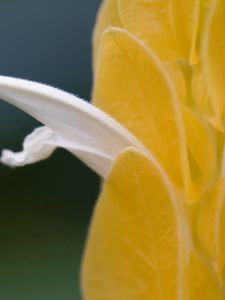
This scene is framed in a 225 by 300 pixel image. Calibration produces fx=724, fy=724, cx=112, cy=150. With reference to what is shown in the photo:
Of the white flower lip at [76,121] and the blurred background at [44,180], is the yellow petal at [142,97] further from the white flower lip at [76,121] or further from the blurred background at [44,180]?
the blurred background at [44,180]

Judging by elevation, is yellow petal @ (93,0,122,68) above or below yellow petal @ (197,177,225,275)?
above

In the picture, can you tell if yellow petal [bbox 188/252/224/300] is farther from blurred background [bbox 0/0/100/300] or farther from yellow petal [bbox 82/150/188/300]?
blurred background [bbox 0/0/100/300]

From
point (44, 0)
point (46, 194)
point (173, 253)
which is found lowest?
point (46, 194)

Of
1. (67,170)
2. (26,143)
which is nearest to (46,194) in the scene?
(67,170)

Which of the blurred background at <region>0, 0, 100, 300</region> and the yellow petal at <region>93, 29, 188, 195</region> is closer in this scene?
the yellow petal at <region>93, 29, 188, 195</region>

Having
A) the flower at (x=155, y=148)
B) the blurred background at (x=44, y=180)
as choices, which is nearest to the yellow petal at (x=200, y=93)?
the flower at (x=155, y=148)

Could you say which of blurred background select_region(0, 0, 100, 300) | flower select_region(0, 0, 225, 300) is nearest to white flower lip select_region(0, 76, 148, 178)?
flower select_region(0, 0, 225, 300)

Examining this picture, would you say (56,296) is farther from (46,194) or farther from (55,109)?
(55,109)

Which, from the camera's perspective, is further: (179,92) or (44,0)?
(44,0)
